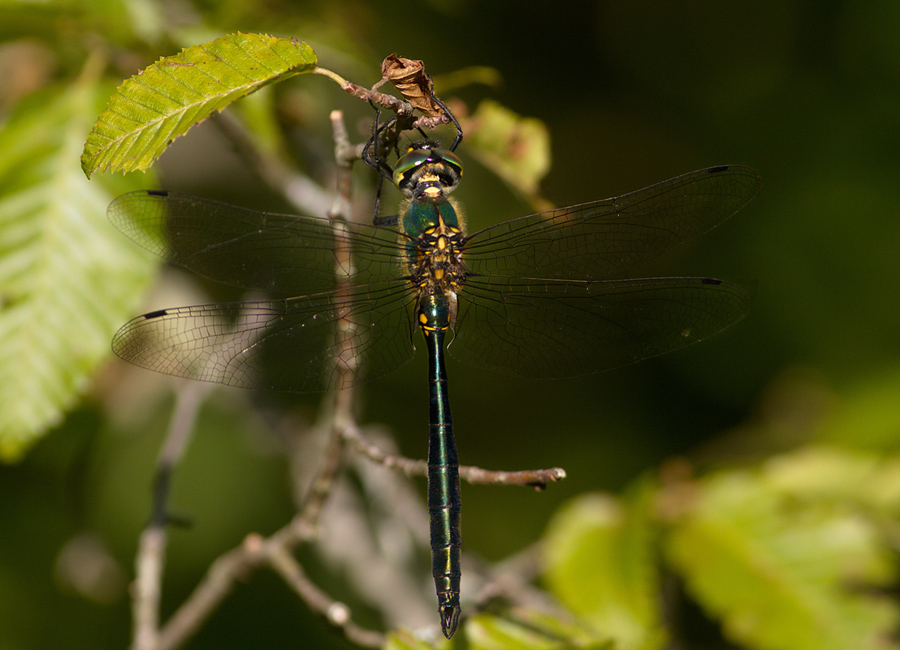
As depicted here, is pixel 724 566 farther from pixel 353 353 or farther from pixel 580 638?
pixel 353 353

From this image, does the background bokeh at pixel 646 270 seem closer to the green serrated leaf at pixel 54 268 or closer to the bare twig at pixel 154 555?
the bare twig at pixel 154 555

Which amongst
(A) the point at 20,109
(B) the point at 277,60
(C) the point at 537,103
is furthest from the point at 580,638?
(C) the point at 537,103

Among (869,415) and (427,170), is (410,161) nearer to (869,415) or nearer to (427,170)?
(427,170)

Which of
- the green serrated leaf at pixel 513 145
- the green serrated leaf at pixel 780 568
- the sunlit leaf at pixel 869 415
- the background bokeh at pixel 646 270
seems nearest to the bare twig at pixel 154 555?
the background bokeh at pixel 646 270

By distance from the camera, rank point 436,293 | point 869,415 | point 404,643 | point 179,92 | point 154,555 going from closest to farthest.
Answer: point 179,92, point 404,643, point 154,555, point 436,293, point 869,415

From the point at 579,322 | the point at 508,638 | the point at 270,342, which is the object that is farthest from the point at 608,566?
the point at 270,342
